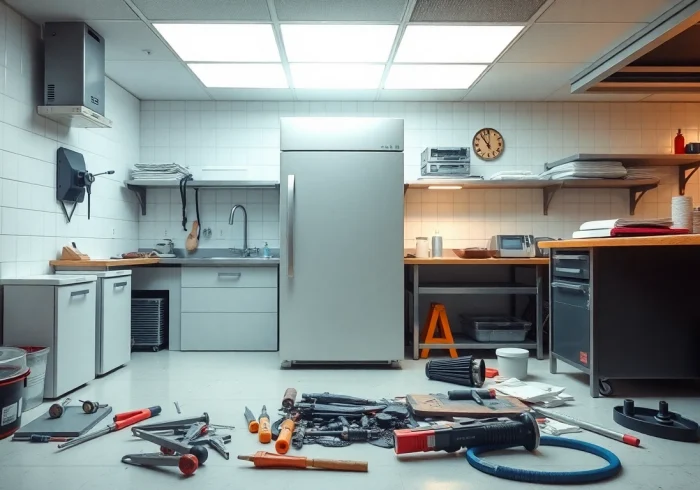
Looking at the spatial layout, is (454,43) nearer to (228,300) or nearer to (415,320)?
(415,320)

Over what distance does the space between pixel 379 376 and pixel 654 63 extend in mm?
3217

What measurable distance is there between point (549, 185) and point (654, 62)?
1.32 meters

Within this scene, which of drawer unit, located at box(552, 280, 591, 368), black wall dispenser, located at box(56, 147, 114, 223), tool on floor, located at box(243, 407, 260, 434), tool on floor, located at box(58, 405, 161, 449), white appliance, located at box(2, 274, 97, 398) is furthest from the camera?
black wall dispenser, located at box(56, 147, 114, 223)

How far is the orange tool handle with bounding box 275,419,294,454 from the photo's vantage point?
2.01 metres

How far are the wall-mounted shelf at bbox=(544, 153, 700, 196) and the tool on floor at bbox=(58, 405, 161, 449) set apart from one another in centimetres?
400

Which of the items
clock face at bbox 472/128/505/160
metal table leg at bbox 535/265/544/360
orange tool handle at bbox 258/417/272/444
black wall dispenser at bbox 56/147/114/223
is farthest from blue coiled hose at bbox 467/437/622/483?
clock face at bbox 472/128/505/160

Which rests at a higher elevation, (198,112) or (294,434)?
(198,112)

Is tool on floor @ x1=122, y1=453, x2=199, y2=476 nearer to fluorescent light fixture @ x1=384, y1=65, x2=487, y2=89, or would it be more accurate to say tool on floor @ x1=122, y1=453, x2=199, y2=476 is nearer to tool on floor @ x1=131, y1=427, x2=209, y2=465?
tool on floor @ x1=131, y1=427, x2=209, y2=465

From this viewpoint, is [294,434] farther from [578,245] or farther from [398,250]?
[578,245]

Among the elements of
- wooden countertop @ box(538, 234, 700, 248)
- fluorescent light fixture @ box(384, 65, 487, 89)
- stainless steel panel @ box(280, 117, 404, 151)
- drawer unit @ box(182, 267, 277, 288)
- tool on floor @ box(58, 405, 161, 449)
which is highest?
fluorescent light fixture @ box(384, 65, 487, 89)

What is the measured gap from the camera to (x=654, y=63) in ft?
12.2

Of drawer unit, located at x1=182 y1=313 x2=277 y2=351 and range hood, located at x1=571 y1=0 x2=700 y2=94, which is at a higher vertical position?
range hood, located at x1=571 y1=0 x2=700 y2=94

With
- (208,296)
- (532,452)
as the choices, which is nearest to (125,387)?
(208,296)

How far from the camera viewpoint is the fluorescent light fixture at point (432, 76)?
4.01m
